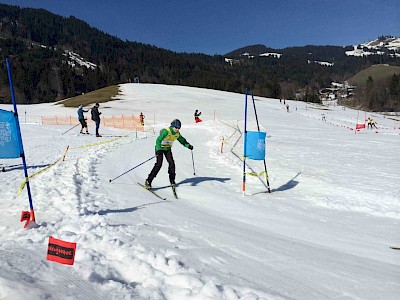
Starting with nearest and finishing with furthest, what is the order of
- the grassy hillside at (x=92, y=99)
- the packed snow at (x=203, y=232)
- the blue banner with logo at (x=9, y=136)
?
the packed snow at (x=203, y=232), the blue banner with logo at (x=9, y=136), the grassy hillside at (x=92, y=99)

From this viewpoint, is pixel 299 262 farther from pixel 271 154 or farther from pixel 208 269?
pixel 271 154

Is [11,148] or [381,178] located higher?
[11,148]

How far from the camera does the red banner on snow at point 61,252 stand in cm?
333

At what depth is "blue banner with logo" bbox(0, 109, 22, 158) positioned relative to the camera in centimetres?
528

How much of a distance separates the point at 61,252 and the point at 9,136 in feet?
9.82

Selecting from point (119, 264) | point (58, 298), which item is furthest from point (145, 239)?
point (58, 298)

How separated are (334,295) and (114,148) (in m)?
13.4

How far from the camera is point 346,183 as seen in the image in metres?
10.0

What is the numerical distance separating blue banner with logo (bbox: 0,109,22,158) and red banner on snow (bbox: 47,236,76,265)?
2776mm

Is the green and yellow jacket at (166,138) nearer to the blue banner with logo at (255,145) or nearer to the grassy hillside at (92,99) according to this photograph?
the blue banner with logo at (255,145)

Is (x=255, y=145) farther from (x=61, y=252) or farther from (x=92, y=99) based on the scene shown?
(x=92, y=99)

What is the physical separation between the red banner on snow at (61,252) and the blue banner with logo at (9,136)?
2.78m

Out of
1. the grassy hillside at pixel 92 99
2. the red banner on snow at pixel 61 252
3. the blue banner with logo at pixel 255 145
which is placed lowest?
Answer: the red banner on snow at pixel 61 252

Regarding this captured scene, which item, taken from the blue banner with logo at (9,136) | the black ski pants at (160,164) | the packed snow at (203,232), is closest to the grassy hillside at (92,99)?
the packed snow at (203,232)
